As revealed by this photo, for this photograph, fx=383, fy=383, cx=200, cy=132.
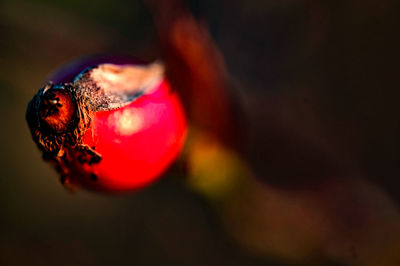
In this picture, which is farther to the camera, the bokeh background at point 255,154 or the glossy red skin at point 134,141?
the bokeh background at point 255,154

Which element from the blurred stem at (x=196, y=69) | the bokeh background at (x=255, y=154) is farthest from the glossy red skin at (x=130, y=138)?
the bokeh background at (x=255, y=154)

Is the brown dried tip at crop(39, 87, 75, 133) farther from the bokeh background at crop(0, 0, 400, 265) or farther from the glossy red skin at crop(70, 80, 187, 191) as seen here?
the bokeh background at crop(0, 0, 400, 265)

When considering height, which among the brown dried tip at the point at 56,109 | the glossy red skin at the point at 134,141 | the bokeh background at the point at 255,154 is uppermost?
the bokeh background at the point at 255,154

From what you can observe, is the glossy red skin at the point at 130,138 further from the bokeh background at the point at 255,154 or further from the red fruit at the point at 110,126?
the bokeh background at the point at 255,154

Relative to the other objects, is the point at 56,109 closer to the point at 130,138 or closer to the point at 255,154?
the point at 130,138

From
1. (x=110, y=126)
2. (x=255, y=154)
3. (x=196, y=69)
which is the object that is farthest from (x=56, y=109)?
(x=255, y=154)

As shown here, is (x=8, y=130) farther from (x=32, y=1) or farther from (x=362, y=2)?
(x=362, y=2)

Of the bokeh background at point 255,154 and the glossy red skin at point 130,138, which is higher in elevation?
the bokeh background at point 255,154
